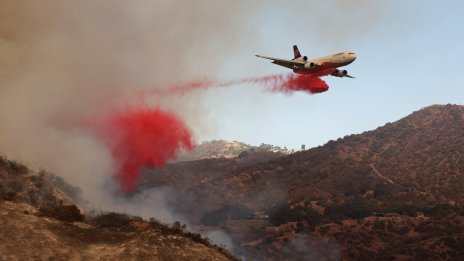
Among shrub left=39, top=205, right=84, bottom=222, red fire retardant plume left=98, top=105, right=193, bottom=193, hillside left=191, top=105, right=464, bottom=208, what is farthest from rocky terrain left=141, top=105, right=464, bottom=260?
shrub left=39, top=205, right=84, bottom=222

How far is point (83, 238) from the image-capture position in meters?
27.2

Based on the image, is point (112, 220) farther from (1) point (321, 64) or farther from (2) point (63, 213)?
(1) point (321, 64)

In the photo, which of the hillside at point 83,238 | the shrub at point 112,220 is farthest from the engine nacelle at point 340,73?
Result: the shrub at point 112,220

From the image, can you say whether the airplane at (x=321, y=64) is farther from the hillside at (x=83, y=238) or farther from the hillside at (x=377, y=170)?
the hillside at (x=377, y=170)

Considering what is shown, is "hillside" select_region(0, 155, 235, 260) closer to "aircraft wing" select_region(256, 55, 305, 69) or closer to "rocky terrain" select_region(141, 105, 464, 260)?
"aircraft wing" select_region(256, 55, 305, 69)

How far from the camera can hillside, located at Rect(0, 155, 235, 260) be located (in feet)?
80.9

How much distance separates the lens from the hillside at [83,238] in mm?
24656

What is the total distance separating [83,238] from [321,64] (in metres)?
31.2

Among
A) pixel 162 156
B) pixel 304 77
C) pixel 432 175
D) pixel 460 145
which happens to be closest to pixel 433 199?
pixel 432 175

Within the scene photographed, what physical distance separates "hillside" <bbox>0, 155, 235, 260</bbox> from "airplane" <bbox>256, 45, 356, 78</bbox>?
81.3 ft

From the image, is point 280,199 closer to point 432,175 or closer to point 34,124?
point 432,175

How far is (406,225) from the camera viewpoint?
247ft

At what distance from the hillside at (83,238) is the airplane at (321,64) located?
24.8m

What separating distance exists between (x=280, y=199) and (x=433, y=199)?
27.3 meters
